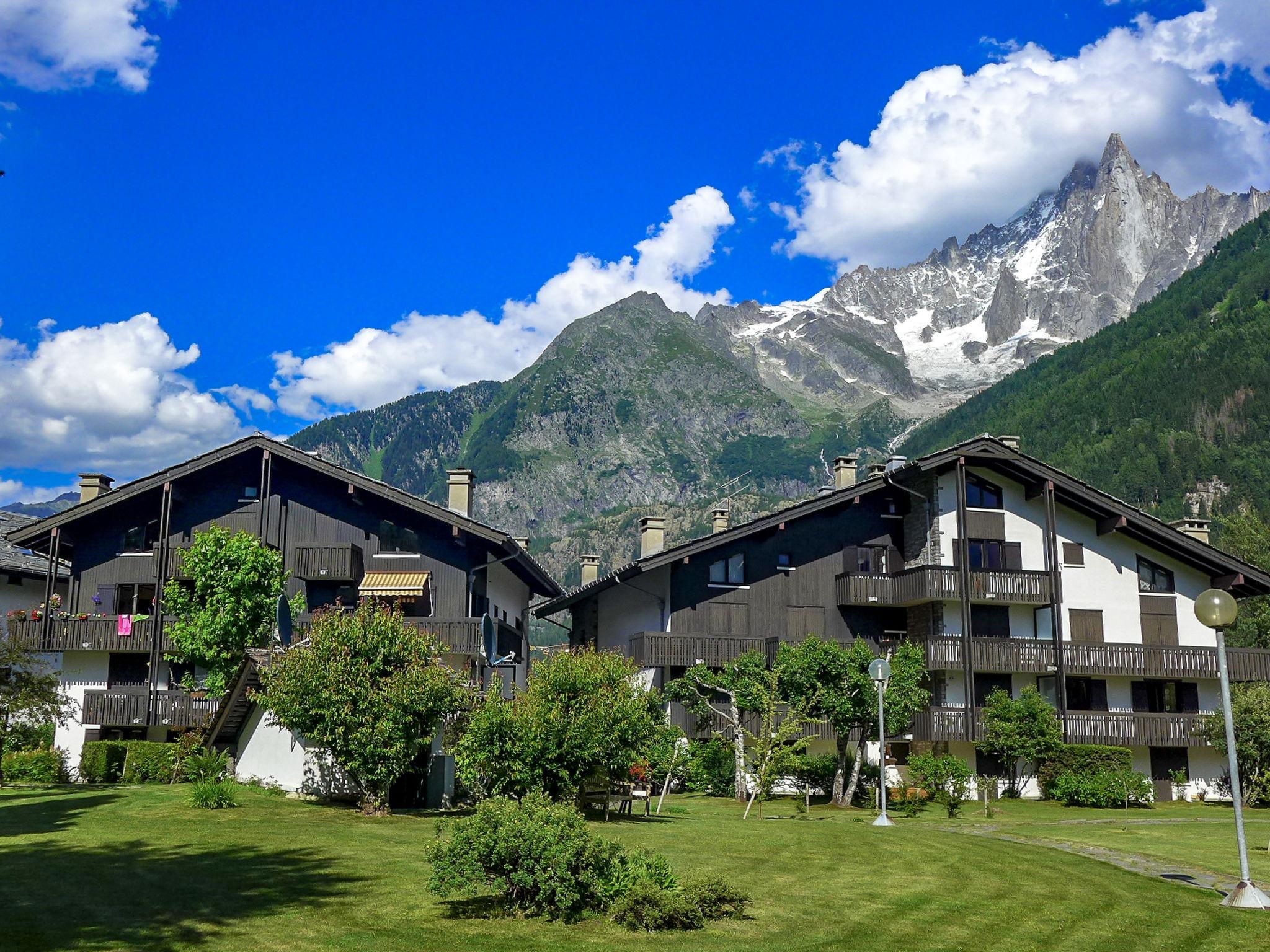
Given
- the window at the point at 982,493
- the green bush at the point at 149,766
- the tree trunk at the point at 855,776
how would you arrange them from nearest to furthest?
the green bush at the point at 149,766 < the tree trunk at the point at 855,776 < the window at the point at 982,493

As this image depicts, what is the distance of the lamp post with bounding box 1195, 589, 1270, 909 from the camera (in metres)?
16.4

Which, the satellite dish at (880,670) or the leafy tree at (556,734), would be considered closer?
the leafy tree at (556,734)

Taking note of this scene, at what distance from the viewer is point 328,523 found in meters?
45.7

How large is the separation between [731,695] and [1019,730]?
429 inches

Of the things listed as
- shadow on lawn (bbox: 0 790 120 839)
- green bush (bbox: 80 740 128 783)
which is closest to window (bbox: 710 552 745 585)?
green bush (bbox: 80 740 128 783)

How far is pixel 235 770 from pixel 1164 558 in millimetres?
37155

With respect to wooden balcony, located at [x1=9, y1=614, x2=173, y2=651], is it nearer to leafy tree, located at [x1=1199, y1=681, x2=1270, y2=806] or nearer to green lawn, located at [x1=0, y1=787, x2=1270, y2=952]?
green lawn, located at [x1=0, y1=787, x2=1270, y2=952]

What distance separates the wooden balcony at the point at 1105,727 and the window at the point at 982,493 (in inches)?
338

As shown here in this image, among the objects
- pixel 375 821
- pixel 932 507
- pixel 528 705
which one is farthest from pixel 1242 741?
pixel 375 821

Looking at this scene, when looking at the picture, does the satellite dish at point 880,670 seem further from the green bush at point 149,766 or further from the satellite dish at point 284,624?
the green bush at point 149,766

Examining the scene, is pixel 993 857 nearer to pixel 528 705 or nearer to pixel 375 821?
pixel 528 705

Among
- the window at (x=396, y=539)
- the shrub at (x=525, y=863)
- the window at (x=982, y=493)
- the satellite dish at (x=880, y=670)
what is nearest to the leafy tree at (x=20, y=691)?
the window at (x=396, y=539)

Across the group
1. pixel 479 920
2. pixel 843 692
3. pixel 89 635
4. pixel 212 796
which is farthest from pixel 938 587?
pixel 479 920

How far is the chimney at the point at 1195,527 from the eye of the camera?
52688 millimetres
